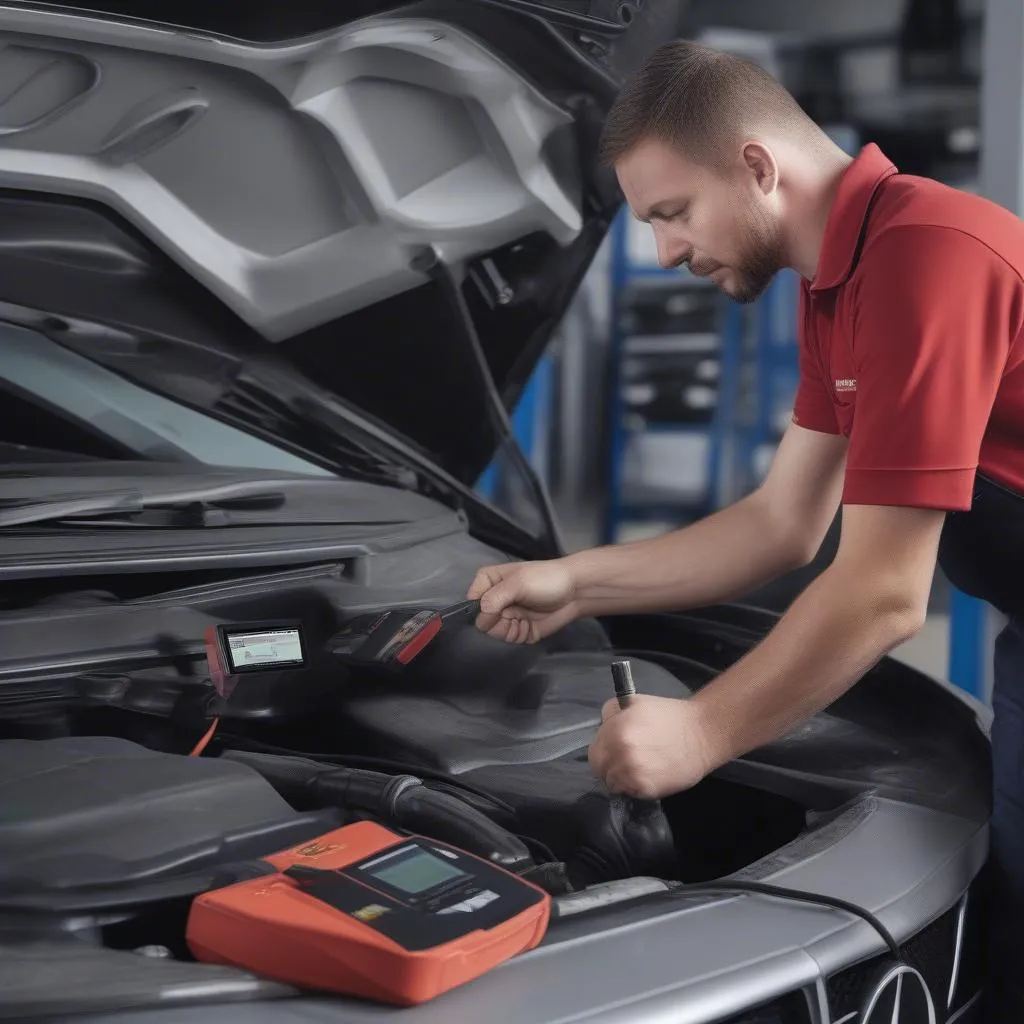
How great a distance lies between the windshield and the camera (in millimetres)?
1271

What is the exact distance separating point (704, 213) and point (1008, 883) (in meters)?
0.63

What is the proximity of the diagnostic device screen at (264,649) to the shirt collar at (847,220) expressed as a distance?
60cm

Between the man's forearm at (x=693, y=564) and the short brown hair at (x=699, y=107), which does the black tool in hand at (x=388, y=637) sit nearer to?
the man's forearm at (x=693, y=564)

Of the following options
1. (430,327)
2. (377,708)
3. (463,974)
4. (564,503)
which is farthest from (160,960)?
(564,503)

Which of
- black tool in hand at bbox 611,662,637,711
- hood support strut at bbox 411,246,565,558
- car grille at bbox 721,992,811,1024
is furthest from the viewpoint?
hood support strut at bbox 411,246,565,558

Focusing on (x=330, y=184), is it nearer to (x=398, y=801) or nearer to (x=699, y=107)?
(x=699, y=107)

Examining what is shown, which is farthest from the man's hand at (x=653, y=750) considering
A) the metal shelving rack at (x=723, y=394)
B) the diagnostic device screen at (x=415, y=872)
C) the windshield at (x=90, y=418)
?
the metal shelving rack at (x=723, y=394)

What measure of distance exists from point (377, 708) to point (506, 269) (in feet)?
2.12

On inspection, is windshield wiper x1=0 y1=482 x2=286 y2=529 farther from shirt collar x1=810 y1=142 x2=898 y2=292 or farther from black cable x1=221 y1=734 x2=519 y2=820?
shirt collar x1=810 y1=142 x2=898 y2=292

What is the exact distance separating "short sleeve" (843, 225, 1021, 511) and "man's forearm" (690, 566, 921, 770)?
0.26ft

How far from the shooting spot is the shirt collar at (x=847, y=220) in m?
1.05

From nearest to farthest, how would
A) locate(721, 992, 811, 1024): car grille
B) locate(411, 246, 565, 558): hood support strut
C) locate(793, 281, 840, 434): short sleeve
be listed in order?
locate(721, 992, 811, 1024): car grille
locate(793, 281, 840, 434): short sleeve
locate(411, 246, 565, 558): hood support strut

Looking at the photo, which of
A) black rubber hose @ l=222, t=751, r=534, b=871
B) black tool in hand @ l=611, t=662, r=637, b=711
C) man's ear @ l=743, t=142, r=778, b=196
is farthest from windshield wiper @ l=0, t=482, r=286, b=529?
man's ear @ l=743, t=142, r=778, b=196

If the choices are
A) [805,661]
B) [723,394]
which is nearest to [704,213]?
[805,661]
